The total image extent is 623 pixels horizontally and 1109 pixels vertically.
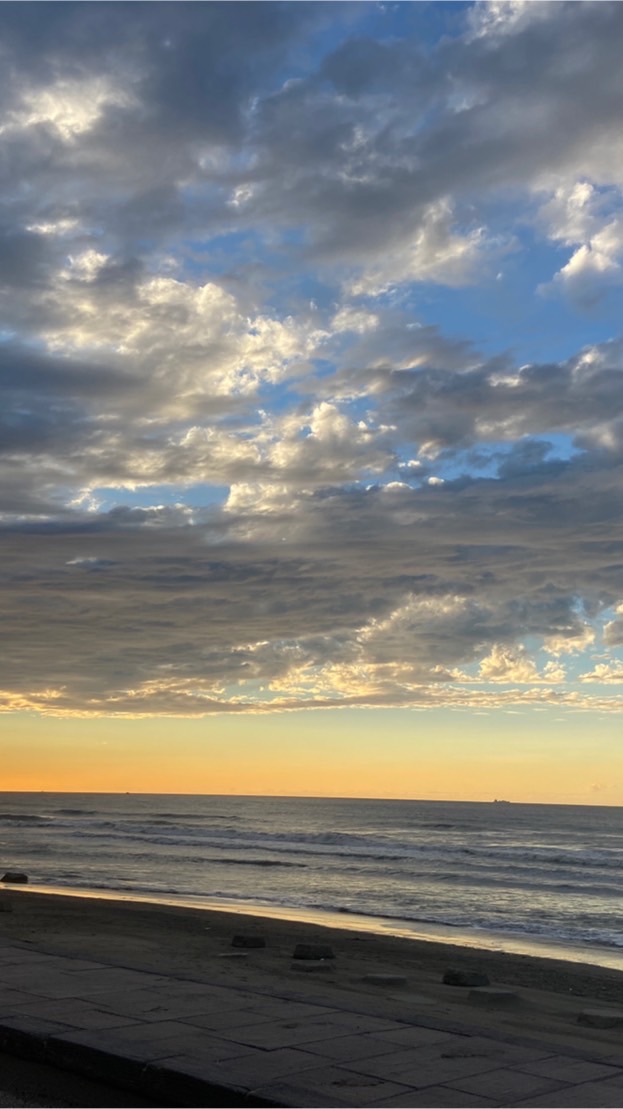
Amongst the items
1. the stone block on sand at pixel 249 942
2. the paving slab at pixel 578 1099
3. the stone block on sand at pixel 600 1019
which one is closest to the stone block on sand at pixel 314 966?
the stone block on sand at pixel 249 942

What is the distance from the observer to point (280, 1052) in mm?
6777

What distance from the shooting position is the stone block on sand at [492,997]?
36.2 ft

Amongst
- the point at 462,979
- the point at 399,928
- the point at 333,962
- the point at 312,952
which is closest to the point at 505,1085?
the point at 462,979

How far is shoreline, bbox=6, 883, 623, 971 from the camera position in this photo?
61.7ft

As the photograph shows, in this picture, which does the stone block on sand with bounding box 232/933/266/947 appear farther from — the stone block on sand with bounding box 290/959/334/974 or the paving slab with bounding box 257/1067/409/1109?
the paving slab with bounding box 257/1067/409/1109

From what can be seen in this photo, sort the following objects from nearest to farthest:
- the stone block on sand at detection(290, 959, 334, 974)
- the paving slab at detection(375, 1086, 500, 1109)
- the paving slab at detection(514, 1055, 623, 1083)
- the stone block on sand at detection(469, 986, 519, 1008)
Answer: the paving slab at detection(375, 1086, 500, 1109) < the paving slab at detection(514, 1055, 623, 1083) < the stone block on sand at detection(469, 986, 519, 1008) < the stone block on sand at detection(290, 959, 334, 974)

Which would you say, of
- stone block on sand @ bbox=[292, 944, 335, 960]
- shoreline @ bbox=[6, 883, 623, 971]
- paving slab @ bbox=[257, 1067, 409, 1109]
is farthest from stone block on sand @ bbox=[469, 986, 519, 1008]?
shoreline @ bbox=[6, 883, 623, 971]

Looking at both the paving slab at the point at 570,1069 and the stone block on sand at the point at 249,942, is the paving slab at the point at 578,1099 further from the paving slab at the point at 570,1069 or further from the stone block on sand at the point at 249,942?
the stone block on sand at the point at 249,942

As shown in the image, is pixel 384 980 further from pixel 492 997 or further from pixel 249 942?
pixel 249 942

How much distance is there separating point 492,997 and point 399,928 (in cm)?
1114

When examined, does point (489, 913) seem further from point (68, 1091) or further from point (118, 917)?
point (68, 1091)

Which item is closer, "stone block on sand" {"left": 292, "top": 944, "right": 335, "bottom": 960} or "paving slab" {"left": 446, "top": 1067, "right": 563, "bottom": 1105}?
"paving slab" {"left": 446, "top": 1067, "right": 563, "bottom": 1105}

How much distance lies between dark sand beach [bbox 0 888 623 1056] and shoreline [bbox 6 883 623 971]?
0.69m

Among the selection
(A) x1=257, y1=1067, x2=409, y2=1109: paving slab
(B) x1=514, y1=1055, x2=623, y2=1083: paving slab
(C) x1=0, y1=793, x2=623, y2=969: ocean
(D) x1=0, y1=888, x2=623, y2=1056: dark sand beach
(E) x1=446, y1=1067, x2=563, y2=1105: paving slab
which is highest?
(A) x1=257, y1=1067, x2=409, y2=1109: paving slab
